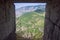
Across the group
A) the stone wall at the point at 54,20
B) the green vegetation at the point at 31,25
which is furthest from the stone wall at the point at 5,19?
the green vegetation at the point at 31,25

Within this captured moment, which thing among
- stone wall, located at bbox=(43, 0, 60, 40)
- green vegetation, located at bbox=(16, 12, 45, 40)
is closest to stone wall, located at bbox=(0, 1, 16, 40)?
stone wall, located at bbox=(43, 0, 60, 40)

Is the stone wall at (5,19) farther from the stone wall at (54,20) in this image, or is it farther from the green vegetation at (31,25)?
the green vegetation at (31,25)

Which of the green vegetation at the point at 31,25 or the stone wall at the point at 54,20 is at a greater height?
the stone wall at the point at 54,20

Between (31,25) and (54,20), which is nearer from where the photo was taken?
(54,20)

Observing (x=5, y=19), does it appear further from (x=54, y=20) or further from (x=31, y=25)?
(x=31, y=25)

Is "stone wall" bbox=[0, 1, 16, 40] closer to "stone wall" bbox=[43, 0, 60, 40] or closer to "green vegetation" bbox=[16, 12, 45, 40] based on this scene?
"stone wall" bbox=[43, 0, 60, 40]

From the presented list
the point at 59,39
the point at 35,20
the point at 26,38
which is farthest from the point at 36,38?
the point at 59,39

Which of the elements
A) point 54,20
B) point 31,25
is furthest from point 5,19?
point 31,25

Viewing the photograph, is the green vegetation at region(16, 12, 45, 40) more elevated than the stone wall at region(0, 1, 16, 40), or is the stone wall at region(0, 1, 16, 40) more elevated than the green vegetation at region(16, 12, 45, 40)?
the stone wall at region(0, 1, 16, 40)

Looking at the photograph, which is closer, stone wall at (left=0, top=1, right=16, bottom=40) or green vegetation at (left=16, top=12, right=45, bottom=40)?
stone wall at (left=0, top=1, right=16, bottom=40)
